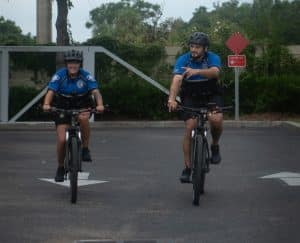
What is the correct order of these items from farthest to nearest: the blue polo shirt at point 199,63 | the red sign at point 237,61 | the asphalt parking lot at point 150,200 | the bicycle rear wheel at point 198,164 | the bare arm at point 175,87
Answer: the red sign at point 237,61, the blue polo shirt at point 199,63, the bare arm at point 175,87, the bicycle rear wheel at point 198,164, the asphalt parking lot at point 150,200

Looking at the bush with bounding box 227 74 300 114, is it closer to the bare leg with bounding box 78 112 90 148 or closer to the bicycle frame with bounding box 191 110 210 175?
the bare leg with bounding box 78 112 90 148

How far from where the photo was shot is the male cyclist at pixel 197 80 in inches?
348

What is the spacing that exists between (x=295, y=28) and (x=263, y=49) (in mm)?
23039

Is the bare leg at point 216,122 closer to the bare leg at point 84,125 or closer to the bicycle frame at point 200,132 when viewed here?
the bicycle frame at point 200,132

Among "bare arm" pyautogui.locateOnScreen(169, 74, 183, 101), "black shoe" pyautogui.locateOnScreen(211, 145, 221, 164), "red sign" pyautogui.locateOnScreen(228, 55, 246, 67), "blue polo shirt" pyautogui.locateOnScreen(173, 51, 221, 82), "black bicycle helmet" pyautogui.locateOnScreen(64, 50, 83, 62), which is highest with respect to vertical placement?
"red sign" pyautogui.locateOnScreen(228, 55, 246, 67)

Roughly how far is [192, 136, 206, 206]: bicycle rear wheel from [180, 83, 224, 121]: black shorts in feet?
1.30

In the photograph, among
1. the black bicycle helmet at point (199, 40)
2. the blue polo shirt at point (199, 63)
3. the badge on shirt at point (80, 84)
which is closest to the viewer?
the black bicycle helmet at point (199, 40)

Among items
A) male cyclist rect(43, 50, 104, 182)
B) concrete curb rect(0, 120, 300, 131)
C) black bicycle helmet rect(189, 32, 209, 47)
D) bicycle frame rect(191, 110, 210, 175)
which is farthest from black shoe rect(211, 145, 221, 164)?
concrete curb rect(0, 120, 300, 131)

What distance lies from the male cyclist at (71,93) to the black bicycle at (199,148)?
1.07 m

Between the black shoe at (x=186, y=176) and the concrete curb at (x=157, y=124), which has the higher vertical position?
the black shoe at (x=186, y=176)

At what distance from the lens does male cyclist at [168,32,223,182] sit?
29.0 ft

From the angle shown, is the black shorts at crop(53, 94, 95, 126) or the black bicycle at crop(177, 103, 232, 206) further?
the black shorts at crop(53, 94, 95, 126)

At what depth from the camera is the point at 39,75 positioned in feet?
85.2

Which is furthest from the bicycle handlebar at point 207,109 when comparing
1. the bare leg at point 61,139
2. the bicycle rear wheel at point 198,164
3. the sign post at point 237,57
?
the sign post at point 237,57
